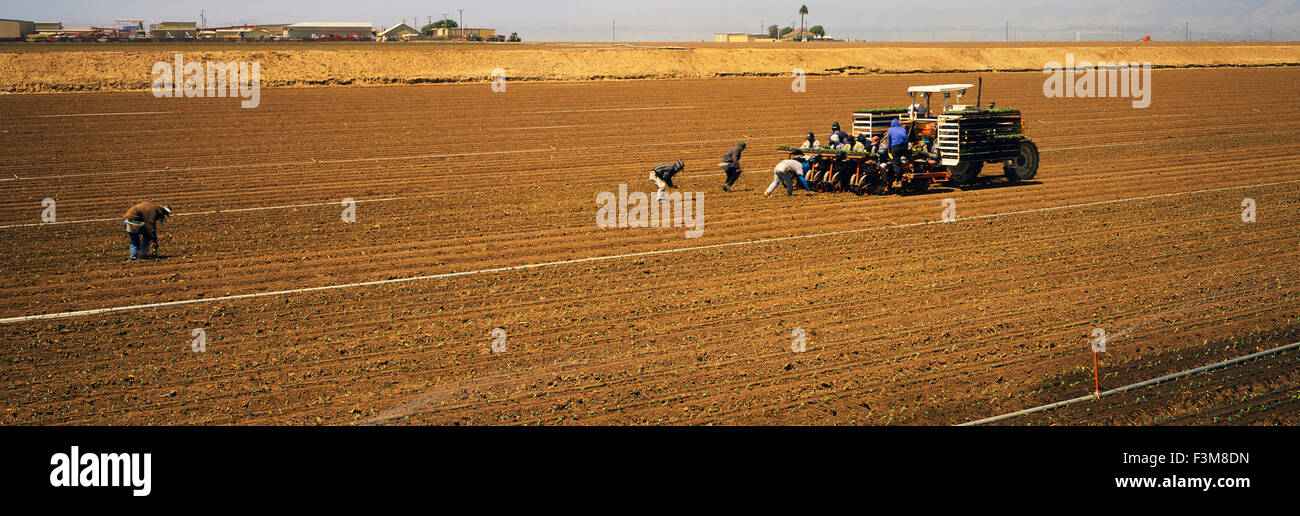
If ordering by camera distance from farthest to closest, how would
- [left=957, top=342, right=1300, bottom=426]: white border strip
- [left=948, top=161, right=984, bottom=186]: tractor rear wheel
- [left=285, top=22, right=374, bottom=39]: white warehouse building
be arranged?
[left=285, top=22, right=374, bottom=39]: white warehouse building < [left=948, top=161, right=984, bottom=186]: tractor rear wheel < [left=957, top=342, right=1300, bottom=426]: white border strip

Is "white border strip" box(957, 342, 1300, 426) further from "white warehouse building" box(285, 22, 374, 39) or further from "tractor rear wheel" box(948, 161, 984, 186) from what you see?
"white warehouse building" box(285, 22, 374, 39)

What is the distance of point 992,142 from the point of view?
70.5 feet

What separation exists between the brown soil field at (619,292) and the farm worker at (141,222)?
391 millimetres

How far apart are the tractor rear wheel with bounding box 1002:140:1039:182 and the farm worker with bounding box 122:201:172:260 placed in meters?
16.7

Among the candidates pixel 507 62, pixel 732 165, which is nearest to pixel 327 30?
pixel 507 62

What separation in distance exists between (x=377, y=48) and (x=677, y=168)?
1631 inches

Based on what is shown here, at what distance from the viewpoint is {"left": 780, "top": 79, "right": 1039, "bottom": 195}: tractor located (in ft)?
68.5

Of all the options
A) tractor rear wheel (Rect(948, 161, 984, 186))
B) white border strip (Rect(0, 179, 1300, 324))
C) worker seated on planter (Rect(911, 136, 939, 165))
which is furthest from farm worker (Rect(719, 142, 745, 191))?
white border strip (Rect(0, 179, 1300, 324))

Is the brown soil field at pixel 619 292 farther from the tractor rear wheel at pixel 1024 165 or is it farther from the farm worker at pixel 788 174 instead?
the farm worker at pixel 788 174

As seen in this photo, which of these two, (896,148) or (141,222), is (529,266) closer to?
(141,222)

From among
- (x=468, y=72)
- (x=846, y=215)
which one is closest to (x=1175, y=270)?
(x=846, y=215)

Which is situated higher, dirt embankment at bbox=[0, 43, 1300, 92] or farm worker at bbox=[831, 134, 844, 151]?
dirt embankment at bbox=[0, 43, 1300, 92]

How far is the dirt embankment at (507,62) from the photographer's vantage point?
45.3m

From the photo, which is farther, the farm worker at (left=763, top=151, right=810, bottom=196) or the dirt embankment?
the dirt embankment
